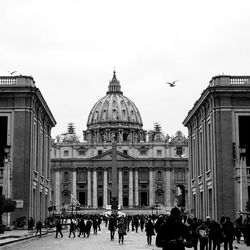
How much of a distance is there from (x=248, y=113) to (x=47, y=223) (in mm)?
22458

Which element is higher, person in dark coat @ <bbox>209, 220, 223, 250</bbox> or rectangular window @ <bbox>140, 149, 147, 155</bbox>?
rectangular window @ <bbox>140, 149, 147, 155</bbox>

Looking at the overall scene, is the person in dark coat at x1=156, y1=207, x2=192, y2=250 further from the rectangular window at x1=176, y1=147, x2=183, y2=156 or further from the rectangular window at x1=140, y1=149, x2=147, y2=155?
the rectangular window at x1=140, y1=149, x2=147, y2=155

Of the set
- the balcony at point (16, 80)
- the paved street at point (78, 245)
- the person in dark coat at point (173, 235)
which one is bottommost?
the paved street at point (78, 245)

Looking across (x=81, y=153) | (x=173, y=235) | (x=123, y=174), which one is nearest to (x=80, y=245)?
(x=173, y=235)

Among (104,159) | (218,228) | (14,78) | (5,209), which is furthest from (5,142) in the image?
(104,159)

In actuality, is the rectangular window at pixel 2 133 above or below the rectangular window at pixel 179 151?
below

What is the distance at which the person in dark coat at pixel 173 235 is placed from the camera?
13391 mm

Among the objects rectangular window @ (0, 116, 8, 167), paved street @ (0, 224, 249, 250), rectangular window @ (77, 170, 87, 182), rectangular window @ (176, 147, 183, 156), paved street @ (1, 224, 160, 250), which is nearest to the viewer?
paved street @ (0, 224, 249, 250)

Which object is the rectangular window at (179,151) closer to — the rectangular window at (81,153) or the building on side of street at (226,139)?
the rectangular window at (81,153)

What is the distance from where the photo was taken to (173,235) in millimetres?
13562

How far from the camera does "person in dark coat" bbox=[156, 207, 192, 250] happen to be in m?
13.4

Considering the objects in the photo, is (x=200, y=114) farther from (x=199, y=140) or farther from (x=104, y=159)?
(x=104, y=159)

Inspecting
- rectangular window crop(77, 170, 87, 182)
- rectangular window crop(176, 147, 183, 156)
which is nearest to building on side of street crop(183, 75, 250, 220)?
rectangular window crop(176, 147, 183, 156)

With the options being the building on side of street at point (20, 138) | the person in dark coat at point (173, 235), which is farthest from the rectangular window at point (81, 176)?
the person in dark coat at point (173, 235)
